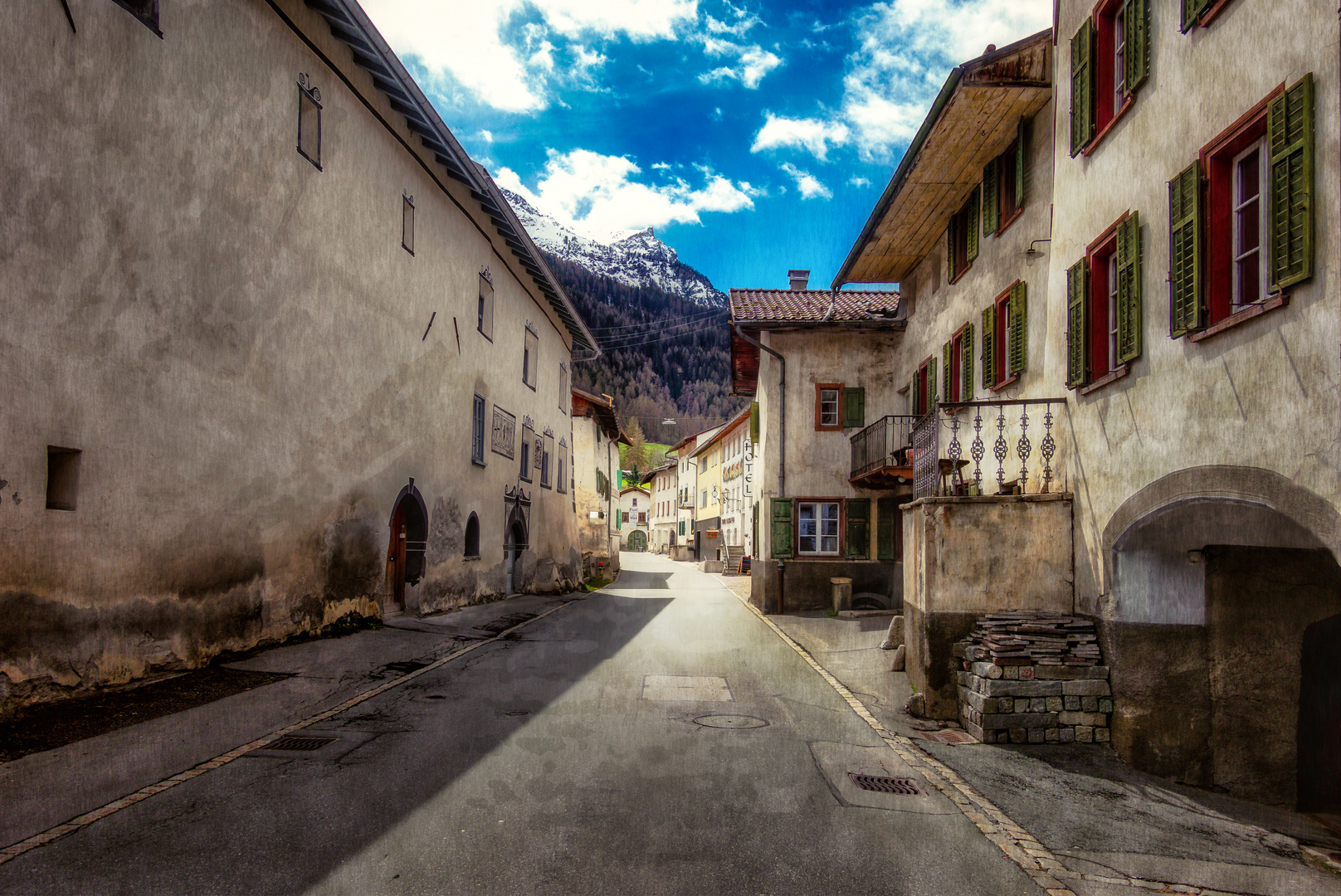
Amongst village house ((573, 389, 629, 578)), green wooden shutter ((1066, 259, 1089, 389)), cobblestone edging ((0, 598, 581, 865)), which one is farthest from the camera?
village house ((573, 389, 629, 578))

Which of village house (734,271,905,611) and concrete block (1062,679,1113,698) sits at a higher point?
village house (734,271,905,611)

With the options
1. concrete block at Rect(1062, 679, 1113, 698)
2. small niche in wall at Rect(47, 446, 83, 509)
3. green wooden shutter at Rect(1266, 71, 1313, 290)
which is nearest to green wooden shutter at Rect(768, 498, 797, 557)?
concrete block at Rect(1062, 679, 1113, 698)

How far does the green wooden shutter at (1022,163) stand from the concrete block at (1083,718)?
721cm

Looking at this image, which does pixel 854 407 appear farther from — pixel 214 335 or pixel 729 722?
pixel 214 335

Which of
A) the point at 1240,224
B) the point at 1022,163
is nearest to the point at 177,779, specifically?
the point at 1240,224

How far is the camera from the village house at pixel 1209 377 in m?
5.35

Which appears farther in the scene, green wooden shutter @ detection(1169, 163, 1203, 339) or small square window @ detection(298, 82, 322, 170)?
small square window @ detection(298, 82, 322, 170)

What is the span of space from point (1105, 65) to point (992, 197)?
14.5ft

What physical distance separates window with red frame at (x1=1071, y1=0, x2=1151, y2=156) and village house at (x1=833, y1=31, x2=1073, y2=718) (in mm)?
1902

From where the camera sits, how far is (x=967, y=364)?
13.9 meters

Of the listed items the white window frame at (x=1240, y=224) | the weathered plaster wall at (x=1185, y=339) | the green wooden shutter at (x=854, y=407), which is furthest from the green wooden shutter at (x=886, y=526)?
the white window frame at (x=1240, y=224)

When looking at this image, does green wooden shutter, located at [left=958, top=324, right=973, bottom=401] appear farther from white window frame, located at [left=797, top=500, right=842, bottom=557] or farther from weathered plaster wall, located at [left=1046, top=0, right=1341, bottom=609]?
white window frame, located at [left=797, top=500, right=842, bottom=557]

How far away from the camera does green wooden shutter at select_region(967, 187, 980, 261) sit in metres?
13.6

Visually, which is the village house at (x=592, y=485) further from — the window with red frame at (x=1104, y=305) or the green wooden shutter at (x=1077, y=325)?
the window with red frame at (x=1104, y=305)
